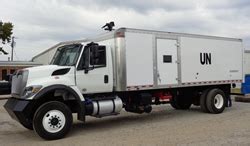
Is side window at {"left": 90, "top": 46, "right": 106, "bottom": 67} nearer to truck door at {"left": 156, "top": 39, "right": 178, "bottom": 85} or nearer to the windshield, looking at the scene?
the windshield

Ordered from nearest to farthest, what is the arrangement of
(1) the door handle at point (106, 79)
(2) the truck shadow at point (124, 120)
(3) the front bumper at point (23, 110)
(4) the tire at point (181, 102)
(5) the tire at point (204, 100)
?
(3) the front bumper at point (23, 110) → (1) the door handle at point (106, 79) → (2) the truck shadow at point (124, 120) → (5) the tire at point (204, 100) → (4) the tire at point (181, 102)

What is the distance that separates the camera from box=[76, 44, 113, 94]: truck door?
9906mm

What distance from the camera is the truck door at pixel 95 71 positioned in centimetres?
991

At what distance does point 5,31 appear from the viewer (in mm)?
39531

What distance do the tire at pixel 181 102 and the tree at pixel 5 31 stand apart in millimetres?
29854

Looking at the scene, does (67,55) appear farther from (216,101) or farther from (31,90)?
(216,101)

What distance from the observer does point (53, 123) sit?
29.6 feet

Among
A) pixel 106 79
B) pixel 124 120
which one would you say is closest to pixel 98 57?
pixel 106 79

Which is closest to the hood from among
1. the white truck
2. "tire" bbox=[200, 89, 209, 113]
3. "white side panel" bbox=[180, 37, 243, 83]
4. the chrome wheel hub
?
the white truck

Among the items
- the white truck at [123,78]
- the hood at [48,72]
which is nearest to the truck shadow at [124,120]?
the white truck at [123,78]

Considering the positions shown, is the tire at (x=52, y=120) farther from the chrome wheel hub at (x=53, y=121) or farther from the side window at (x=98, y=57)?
the side window at (x=98, y=57)

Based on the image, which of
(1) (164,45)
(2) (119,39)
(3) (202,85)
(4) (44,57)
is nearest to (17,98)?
(2) (119,39)

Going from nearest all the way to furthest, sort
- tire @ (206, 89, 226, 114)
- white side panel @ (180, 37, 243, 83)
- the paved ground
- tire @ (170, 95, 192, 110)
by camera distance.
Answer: the paved ground
white side panel @ (180, 37, 243, 83)
tire @ (206, 89, 226, 114)
tire @ (170, 95, 192, 110)

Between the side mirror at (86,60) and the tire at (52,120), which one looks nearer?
the tire at (52,120)
